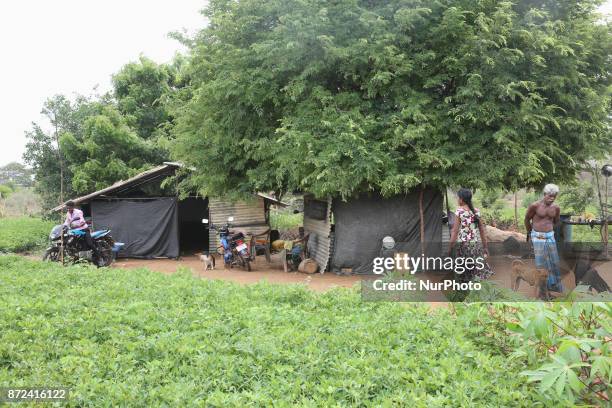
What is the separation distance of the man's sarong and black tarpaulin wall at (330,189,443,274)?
3.96 metres

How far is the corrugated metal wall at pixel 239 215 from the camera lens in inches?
592

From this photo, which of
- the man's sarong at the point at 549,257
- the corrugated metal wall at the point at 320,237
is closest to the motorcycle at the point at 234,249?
the corrugated metal wall at the point at 320,237

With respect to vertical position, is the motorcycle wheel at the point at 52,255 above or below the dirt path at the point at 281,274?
above

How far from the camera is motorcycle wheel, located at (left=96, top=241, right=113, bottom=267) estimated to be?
12633 millimetres

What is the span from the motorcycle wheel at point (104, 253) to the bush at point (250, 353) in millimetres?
6719

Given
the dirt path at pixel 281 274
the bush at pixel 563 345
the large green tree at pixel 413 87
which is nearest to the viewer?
the bush at pixel 563 345

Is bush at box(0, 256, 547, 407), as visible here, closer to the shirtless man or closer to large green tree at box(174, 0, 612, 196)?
the shirtless man

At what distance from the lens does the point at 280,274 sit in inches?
455

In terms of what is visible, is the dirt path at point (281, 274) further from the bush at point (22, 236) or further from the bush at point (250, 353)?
the bush at point (22, 236)

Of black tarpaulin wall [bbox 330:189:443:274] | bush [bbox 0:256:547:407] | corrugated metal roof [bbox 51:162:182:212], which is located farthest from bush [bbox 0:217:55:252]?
bush [bbox 0:256:547:407]

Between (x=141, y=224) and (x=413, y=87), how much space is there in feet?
29.0

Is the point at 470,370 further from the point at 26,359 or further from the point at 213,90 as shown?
the point at 213,90

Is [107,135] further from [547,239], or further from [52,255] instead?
[547,239]

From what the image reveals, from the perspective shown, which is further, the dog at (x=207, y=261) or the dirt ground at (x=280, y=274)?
the dog at (x=207, y=261)
